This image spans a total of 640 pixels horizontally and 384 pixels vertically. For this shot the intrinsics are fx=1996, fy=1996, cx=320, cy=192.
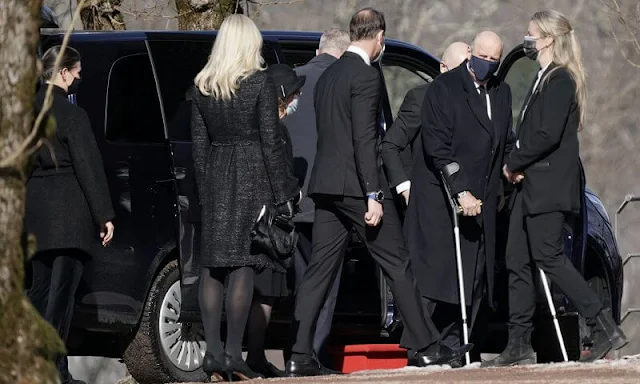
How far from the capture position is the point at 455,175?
33.9ft

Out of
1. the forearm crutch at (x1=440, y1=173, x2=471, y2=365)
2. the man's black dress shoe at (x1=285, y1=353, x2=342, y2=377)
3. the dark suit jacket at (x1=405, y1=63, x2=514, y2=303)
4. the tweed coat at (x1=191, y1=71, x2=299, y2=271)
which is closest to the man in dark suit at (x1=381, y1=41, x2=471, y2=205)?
the dark suit jacket at (x1=405, y1=63, x2=514, y2=303)

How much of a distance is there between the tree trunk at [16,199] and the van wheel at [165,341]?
13.2 ft

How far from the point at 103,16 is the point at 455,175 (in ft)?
21.2

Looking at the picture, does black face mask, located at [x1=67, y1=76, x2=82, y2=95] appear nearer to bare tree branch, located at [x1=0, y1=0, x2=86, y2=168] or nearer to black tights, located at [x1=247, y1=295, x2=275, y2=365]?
black tights, located at [x1=247, y1=295, x2=275, y2=365]

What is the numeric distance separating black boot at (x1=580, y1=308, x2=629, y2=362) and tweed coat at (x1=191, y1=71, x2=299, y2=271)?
1.70 m

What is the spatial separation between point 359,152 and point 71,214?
1.43 metres

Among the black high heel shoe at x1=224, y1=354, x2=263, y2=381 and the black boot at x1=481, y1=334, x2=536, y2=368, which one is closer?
the black high heel shoe at x1=224, y1=354, x2=263, y2=381

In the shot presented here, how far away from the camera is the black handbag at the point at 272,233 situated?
9445mm

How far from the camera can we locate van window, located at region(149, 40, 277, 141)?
413 inches

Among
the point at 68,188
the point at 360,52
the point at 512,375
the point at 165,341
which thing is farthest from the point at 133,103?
the point at 512,375

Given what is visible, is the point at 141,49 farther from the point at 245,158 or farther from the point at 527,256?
the point at 527,256

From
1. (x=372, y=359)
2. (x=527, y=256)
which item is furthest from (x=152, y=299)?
(x=527, y=256)

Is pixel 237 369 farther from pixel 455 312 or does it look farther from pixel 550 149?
pixel 550 149

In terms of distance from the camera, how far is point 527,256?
10320 millimetres
